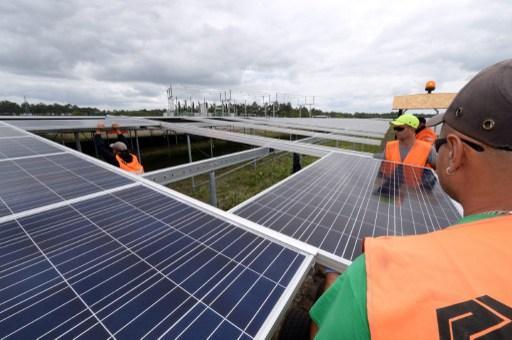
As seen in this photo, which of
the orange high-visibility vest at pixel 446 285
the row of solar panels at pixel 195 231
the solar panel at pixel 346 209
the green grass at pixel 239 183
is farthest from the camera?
the green grass at pixel 239 183

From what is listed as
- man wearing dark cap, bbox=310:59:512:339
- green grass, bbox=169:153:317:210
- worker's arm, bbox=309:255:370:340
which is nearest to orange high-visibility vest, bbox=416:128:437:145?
green grass, bbox=169:153:317:210

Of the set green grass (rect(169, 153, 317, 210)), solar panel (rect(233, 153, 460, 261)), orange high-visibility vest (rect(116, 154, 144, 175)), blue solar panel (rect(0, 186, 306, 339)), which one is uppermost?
blue solar panel (rect(0, 186, 306, 339))

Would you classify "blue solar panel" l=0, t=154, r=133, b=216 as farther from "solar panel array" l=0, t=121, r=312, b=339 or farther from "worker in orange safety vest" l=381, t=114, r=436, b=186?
"worker in orange safety vest" l=381, t=114, r=436, b=186

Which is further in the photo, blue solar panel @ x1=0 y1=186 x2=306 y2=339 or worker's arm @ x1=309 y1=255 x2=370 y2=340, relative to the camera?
blue solar panel @ x1=0 y1=186 x2=306 y2=339

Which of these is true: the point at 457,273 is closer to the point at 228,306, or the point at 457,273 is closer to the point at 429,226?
the point at 228,306

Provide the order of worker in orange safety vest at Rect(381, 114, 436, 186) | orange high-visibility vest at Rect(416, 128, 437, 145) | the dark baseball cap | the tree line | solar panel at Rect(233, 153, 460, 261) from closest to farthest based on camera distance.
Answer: the dark baseball cap, solar panel at Rect(233, 153, 460, 261), worker in orange safety vest at Rect(381, 114, 436, 186), orange high-visibility vest at Rect(416, 128, 437, 145), the tree line

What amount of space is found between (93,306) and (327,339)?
48.0 inches

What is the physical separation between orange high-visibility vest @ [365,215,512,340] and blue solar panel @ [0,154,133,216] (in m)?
2.92

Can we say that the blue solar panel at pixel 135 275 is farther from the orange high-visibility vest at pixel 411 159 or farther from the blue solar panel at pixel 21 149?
the orange high-visibility vest at pixel 411 159

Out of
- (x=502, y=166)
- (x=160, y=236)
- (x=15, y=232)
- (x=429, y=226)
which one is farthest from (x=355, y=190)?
(x=15, y=232)

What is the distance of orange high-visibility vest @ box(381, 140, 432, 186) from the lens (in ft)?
13.0

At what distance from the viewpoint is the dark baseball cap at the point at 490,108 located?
0.81m

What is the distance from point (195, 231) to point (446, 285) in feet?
5.49

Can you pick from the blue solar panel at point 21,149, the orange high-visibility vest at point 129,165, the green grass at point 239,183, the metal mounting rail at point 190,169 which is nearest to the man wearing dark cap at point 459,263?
the metal mounting rail at point 190,169
